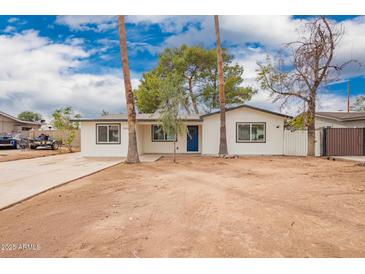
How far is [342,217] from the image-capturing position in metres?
4.13

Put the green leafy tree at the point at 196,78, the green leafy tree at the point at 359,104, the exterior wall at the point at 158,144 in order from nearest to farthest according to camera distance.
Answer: the exterior wall at the point at 158,144 → the green leafy tree at the point at 196,78 → the green leafy tree at the point at 359,104

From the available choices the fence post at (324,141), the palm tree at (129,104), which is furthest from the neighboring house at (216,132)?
the palm tree at (129,104)

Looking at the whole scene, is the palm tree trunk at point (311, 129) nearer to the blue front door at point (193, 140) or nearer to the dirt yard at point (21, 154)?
the blue front door at point (193, 140)

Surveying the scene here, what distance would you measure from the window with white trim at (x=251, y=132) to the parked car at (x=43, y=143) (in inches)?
618

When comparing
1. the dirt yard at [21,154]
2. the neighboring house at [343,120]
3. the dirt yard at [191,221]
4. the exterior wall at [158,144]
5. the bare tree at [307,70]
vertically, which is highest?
the bare tree at [307,70]

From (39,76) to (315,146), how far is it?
1678 cm

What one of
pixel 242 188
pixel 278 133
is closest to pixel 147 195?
pixel 242 188

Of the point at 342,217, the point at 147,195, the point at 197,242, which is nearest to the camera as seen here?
the point at 197,242

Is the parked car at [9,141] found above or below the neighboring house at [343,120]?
below

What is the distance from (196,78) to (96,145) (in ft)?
48.4

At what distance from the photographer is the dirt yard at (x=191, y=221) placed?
3.02m

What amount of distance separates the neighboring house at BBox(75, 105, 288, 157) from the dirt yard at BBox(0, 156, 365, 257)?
906 centimetres

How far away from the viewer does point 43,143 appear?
20656mm

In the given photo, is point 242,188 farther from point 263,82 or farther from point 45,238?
point 263,82
